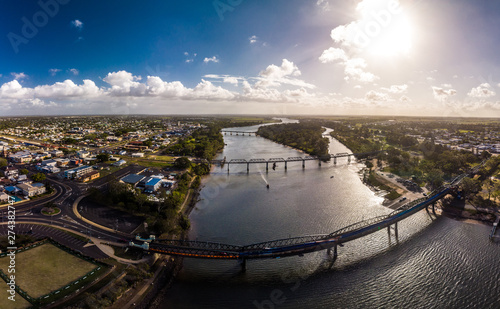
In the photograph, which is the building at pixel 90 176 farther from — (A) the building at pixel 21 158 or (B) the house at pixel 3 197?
(A) the building at pixel 21 158

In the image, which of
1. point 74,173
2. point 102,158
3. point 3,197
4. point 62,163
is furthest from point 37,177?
point 102,158

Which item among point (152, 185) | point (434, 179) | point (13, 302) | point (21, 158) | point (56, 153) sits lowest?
point (13, 302)

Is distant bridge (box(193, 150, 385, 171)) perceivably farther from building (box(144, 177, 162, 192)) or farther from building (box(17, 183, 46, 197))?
building (box(17, 183, 46, 197))

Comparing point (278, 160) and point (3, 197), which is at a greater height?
point (3, 197)

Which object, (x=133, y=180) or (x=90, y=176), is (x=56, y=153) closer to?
(x=90, y=176)

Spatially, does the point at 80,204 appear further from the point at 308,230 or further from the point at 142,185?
the point at 308,230

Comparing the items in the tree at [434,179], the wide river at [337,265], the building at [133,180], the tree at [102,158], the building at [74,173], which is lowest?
the wide river at [337,265]

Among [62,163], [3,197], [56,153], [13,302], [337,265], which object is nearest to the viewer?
[13,302]

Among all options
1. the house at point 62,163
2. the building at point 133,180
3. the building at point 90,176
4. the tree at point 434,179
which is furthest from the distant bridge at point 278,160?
the house at point 62,163
